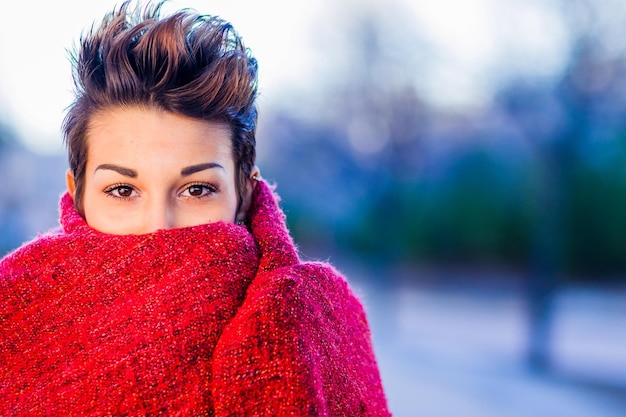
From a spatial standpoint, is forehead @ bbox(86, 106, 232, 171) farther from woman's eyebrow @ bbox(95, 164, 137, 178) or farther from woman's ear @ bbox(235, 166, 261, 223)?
woman's ear @ bbox(235, 166, 261, 223)

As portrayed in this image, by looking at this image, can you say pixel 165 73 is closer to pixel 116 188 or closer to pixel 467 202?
pixel 116 188

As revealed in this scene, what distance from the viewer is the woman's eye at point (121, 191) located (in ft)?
4.27

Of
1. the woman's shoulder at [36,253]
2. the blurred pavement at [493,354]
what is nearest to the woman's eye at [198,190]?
the woman's shoulder at [36,253]

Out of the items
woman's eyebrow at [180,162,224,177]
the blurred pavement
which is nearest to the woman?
woman's eyebrow at [180,162,224,177]

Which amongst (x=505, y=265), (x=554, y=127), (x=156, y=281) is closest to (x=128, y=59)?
(x=156, y=281)

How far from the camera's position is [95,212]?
1.32 metres

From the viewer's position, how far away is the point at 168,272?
1226 mm

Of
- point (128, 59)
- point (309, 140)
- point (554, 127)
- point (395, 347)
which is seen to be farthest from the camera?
point (309, 140)

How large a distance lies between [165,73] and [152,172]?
22 centimetres

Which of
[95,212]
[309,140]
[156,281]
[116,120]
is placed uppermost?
[309,140]

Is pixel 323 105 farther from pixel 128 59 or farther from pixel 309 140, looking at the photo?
pixel 128 59

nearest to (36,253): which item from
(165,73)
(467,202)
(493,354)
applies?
(165,73)

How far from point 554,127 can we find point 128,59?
5.56 m

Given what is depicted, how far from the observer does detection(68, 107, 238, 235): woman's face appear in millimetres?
1275
